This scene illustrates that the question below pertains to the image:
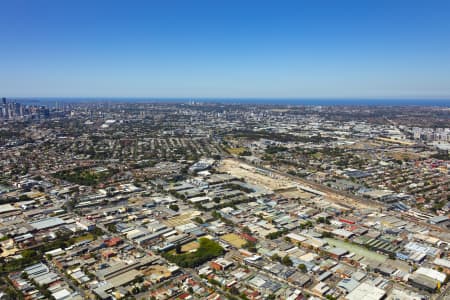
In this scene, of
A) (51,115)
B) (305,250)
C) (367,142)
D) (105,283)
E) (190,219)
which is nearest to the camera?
(105,283)

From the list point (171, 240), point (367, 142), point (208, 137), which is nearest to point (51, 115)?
point (208, 137)

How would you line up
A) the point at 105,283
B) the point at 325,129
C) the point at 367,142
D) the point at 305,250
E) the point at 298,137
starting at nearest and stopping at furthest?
the point at 105,283
the point at 305,250
the point at 367,142
the point at 298,137
the point at 325,129

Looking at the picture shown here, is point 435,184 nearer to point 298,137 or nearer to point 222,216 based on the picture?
point 222,216

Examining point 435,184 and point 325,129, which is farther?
point 325,129

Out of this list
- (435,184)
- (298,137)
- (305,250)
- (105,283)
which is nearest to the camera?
(105,283)

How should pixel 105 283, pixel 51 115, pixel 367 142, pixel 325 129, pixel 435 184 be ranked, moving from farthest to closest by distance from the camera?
pixel 51 115
pixel 325 129
pixel 367 142
pixel 435 184
pixel 105 283

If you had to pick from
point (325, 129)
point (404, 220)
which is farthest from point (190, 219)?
point (325, 129)

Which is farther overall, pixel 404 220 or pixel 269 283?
Answer: pixel 404 220

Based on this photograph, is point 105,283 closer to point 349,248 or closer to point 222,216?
point 222,216
